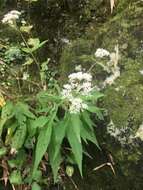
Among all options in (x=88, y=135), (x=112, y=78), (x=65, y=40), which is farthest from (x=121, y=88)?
(x=65, y=40)

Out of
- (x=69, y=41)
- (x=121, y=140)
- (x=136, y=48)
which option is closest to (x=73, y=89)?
(x=121, y=140)

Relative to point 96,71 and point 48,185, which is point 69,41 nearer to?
point 96,71

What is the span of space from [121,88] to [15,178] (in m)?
0.82

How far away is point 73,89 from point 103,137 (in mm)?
394

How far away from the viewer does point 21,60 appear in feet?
11.3

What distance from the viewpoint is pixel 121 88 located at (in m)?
2.89

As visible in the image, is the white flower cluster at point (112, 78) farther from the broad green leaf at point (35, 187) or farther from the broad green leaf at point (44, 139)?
the broad green leaf at point (35, 187)

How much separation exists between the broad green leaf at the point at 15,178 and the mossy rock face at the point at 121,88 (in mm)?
365

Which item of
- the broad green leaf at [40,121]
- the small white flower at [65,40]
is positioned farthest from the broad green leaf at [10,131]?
the small white flower at [65,40]

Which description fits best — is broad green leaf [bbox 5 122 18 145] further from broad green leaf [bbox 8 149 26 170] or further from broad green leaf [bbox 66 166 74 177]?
broad green leaf [bbox 66 166 74 177]

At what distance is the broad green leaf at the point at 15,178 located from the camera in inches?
116

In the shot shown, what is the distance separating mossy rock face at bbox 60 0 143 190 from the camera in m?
2.76

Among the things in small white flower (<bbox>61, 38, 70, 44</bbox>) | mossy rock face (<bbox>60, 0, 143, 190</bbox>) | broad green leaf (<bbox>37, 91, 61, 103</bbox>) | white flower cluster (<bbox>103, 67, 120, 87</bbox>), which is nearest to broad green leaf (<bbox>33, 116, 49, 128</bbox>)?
broad green leaf (<bbox>37, 91, 61, 103</bbox>)

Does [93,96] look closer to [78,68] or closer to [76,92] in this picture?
[76,92]
